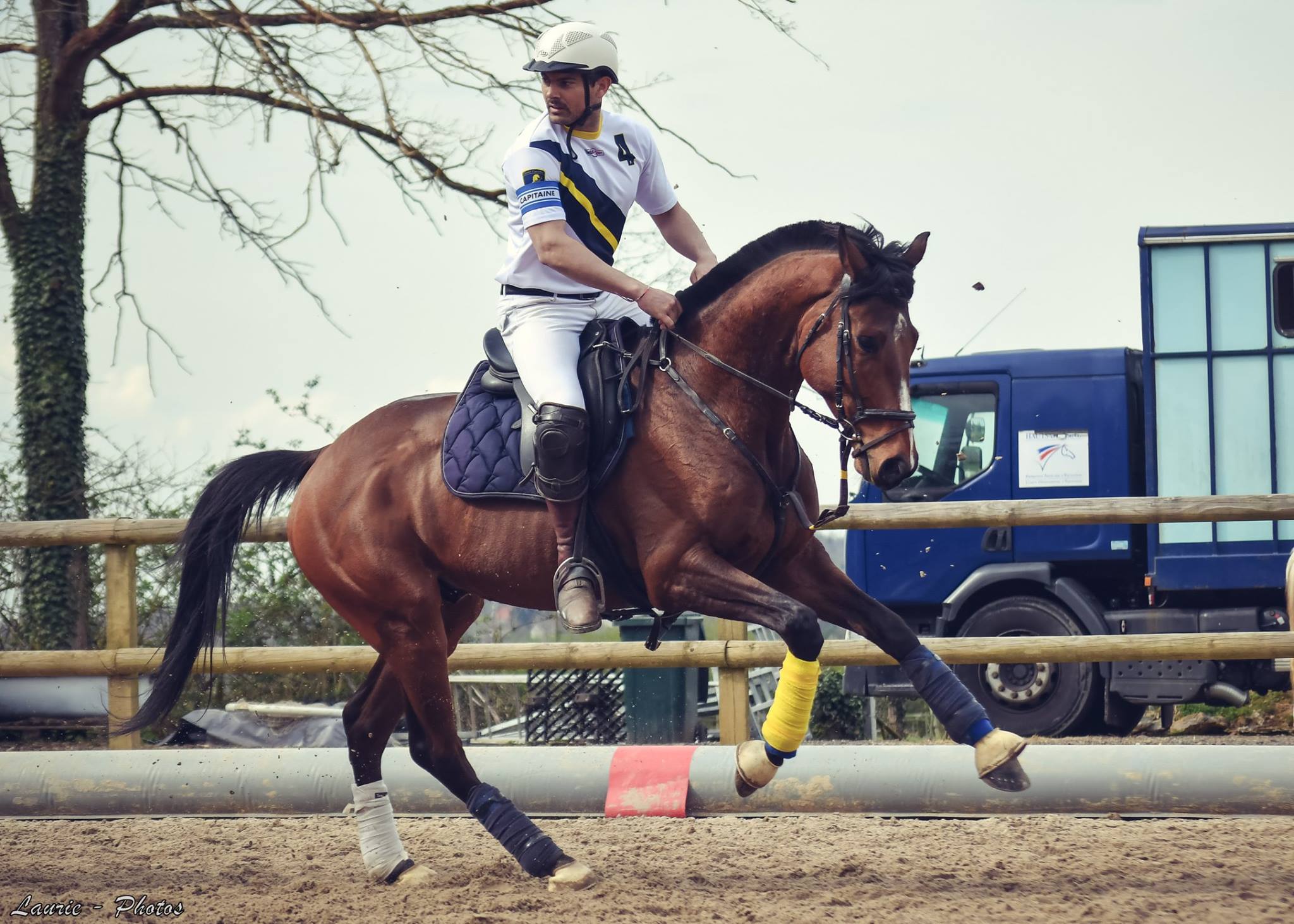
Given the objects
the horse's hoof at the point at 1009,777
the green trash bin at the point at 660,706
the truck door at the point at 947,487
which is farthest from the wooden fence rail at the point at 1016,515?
the truck door at the point at 947,487

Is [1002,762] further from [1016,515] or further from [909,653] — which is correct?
[1016,515]

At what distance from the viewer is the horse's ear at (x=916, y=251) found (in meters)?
3.86

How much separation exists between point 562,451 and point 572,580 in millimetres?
A: 404

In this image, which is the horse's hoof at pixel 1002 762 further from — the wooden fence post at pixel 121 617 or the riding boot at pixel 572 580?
the wooden fence post at pixel 121 617

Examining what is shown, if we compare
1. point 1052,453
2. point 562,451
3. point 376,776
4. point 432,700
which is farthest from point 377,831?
point 1052,453

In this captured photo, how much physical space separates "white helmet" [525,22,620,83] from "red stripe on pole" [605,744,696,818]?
8.89 ft

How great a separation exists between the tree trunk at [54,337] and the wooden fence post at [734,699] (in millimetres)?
7065

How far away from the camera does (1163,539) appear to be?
917cm

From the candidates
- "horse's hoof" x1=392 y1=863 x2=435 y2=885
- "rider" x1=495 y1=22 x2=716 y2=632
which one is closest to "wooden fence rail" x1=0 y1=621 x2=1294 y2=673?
"horse's hoof" x1=392 y1=863 x2=435 y2=885

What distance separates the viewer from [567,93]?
13.5ft

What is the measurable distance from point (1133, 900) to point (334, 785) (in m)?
3.19

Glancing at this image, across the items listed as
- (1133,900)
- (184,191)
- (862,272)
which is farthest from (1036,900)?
(184,191)

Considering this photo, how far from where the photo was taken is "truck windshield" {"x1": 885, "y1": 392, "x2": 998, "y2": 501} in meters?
9.73

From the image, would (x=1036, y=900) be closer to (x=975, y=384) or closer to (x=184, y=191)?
(x=975, y=384)
